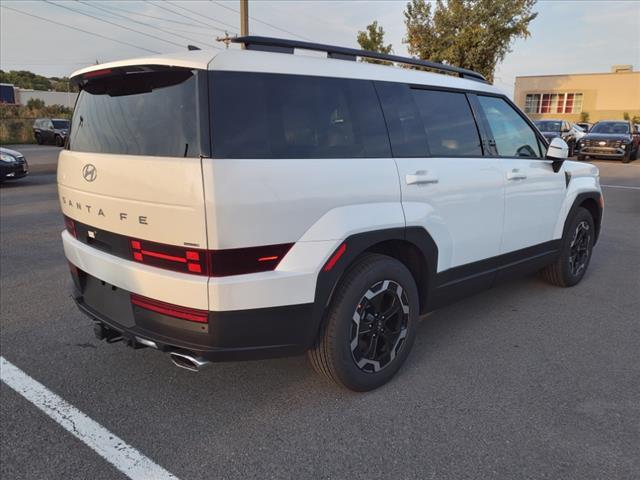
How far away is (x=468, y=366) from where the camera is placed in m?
3.44

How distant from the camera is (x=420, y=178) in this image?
10.3 ft

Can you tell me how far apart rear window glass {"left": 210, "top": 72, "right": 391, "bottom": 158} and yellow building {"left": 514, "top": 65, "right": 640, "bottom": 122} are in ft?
171

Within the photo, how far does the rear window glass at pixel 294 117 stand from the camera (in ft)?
7.80

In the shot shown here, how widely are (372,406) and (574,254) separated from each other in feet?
10.6

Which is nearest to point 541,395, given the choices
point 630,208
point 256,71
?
point 256,71

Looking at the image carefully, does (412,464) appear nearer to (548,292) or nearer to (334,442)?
(334,442)

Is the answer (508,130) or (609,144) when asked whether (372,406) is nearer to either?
(508,130)

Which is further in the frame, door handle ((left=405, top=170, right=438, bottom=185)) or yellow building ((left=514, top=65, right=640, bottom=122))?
yellow building ((left=514, top=65, right=640, bottom=122))

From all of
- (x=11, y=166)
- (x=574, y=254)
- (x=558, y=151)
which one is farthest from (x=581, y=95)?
(x=558, y=151)

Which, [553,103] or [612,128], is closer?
[612,128]

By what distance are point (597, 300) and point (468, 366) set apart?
6.99ft

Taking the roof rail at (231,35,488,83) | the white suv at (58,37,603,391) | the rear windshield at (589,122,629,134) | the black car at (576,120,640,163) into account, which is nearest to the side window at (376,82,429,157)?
the white suv at (58,37,603,391)

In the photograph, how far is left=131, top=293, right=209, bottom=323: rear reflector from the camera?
2.41 metres

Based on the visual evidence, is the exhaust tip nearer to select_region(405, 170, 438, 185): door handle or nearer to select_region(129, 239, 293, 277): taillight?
select_region(129, 239, 293, 277): taillight
